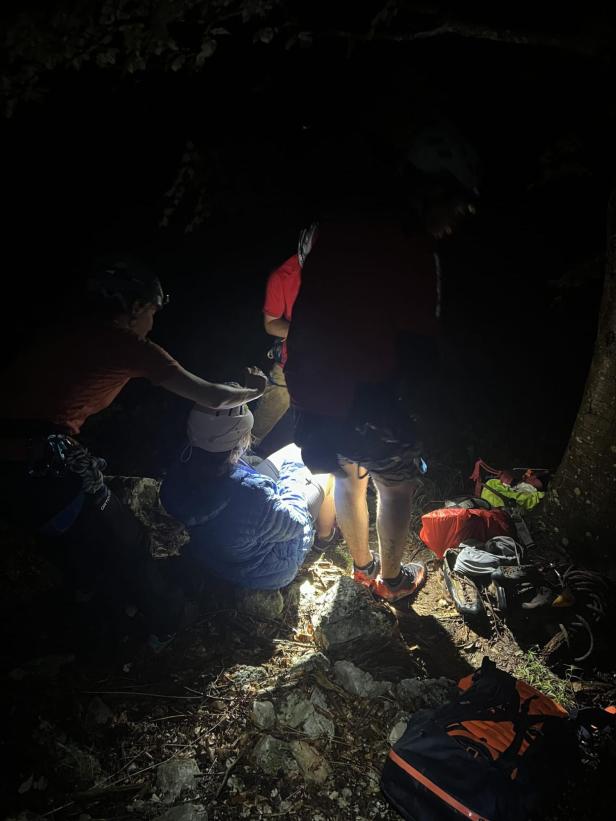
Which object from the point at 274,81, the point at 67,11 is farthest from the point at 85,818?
the point at 274,81

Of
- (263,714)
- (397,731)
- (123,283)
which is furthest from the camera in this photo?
(123,283)

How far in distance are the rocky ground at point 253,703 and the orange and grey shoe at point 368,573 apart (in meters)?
0.16

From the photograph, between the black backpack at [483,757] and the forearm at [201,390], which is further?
the forearm at [201,390]

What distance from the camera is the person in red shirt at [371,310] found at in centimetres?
211

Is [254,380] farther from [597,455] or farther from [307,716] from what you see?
[597,455]

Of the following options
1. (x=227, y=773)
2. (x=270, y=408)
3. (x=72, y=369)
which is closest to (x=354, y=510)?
(x=227, y=773)

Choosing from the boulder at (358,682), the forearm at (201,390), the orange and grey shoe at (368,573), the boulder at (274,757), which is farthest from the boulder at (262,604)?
the forearm at (201,390)

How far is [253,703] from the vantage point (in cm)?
247

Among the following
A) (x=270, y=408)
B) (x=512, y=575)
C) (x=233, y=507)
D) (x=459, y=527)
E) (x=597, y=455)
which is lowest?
(x=459, y=527)

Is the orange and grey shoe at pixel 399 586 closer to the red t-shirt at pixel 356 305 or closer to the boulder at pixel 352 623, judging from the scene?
the boulder at pixel 352 623

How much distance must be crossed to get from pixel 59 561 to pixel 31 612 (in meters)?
0.36

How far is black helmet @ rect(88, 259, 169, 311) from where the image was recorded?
8.61 feet

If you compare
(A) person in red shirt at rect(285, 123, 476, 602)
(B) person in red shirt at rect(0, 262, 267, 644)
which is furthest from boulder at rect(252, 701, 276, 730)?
(A) person in red shirt at rect(285, 123, 476, 602)

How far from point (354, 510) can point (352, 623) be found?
731 millimetres
